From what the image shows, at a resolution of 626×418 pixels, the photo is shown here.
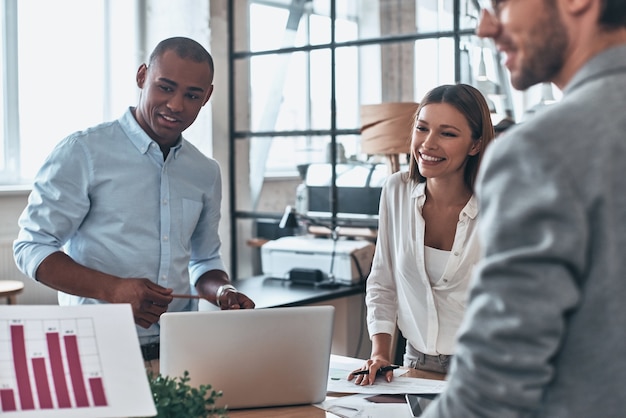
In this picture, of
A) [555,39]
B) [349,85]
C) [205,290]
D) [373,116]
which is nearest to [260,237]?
[349,85]

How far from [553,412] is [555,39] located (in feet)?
1.34

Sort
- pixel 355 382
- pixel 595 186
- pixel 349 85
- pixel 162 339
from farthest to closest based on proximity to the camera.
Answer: pixel 349 85
pixel 355 382
pixel 162 339
pixel 595 186

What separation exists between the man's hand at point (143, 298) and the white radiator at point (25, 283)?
9.53 ft

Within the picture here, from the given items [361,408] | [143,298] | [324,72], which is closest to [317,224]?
[324,72]

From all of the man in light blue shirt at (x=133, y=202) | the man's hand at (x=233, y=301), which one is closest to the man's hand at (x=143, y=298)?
the man in light blue shirt at (x=133, y=202)

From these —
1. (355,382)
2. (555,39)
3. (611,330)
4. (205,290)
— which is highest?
(555,39)

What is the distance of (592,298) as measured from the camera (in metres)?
0.82

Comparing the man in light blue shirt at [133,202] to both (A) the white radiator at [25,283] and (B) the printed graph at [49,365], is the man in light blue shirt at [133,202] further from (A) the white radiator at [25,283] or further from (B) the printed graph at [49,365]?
(A) the white radiator at [25,283]

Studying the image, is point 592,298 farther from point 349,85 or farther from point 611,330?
point 349,85

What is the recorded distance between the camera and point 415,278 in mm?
2260

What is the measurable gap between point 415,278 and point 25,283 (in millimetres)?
3281

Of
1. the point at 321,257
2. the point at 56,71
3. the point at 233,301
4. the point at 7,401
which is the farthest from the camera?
the point at 56,71

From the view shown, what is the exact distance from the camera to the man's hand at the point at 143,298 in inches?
77.8

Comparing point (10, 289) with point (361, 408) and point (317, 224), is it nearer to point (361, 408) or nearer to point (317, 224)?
point (317, 224)
